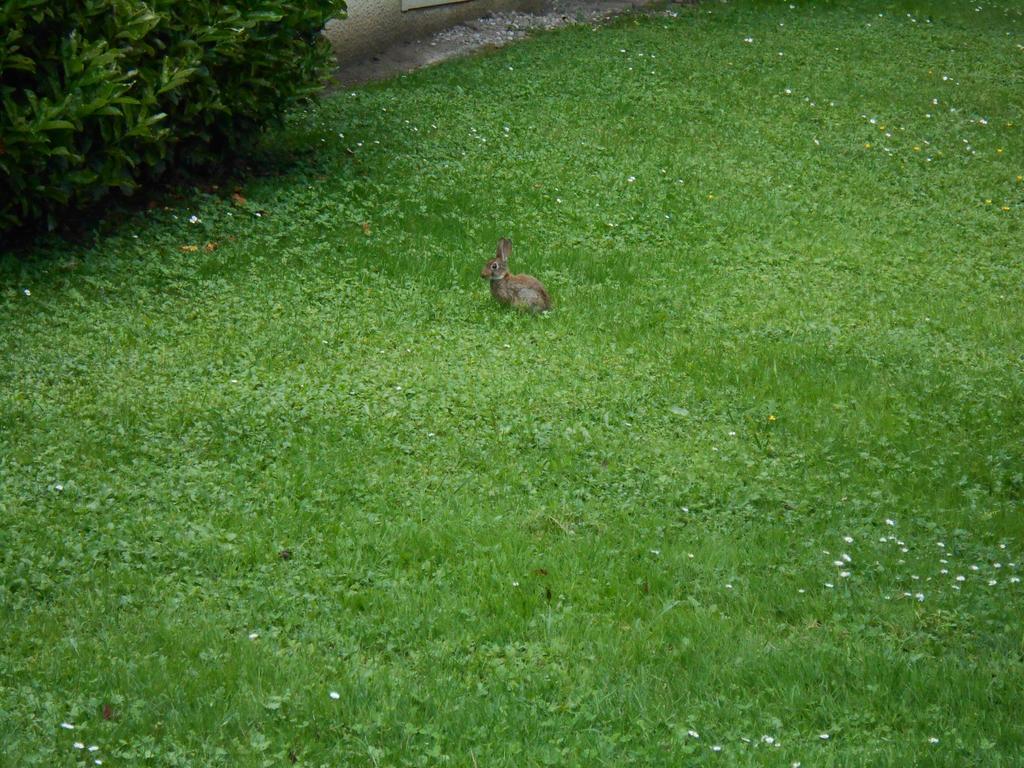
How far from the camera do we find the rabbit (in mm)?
8805

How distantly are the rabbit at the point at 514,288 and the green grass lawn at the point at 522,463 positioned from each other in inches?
4.5

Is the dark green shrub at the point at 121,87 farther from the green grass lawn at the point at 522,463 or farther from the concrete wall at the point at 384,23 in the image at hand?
the concrete wall at the point at 384,23

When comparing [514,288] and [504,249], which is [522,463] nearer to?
[514,288]

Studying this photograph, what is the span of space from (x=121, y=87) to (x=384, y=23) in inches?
276

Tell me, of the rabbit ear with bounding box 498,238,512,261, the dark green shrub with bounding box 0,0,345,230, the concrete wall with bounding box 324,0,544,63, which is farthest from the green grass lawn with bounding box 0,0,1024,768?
the concrete wall with bounding box 324,0,544,63

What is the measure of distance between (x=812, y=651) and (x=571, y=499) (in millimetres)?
1643

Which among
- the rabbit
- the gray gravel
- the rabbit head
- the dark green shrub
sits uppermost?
the dark green shrub

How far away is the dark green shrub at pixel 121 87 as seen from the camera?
862cm

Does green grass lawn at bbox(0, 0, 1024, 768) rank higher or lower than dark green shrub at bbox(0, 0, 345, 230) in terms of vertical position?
lower

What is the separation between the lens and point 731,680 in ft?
15.9

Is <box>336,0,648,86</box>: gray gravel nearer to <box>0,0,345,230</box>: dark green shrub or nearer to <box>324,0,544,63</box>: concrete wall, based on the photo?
<box>324,0,544,63</box>: concrete wall

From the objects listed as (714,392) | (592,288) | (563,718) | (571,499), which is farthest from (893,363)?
(563,718)

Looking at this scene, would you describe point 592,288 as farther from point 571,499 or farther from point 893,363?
point 571,499

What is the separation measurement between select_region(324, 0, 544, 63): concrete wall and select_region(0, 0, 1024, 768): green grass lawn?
88.5 inches
